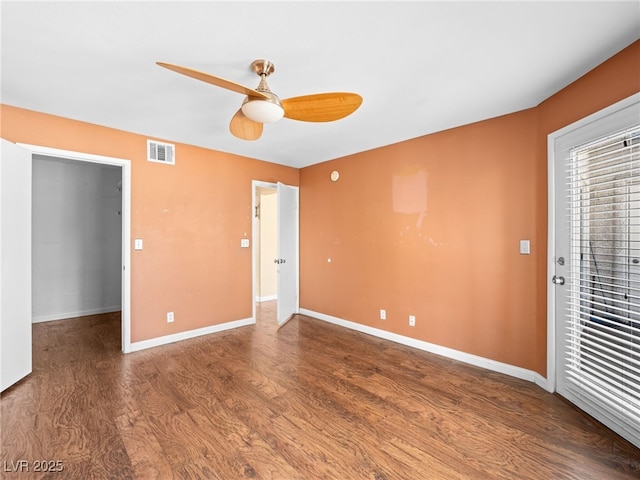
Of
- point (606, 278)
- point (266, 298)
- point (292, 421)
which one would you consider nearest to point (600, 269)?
point (606, 278)

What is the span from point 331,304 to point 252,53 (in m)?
3.41

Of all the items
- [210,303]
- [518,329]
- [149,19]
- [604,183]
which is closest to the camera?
[149,19]

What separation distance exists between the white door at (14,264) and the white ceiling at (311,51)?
591 mm

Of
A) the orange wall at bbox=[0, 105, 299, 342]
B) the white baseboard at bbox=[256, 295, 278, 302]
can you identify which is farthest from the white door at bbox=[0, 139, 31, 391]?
the white baseboard at bbox=[256, 295, 278, 302]

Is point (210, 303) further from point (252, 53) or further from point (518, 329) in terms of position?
point (518, 329)

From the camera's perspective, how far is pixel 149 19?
5.04 feet

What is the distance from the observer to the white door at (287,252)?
4.29 metres

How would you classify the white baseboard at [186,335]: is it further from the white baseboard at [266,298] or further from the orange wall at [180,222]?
the white baseboard at [266,298]

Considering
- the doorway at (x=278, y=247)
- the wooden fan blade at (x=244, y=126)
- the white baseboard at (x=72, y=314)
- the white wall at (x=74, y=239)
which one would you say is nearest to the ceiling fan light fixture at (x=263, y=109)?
the wooden fan blade at (x=244, y=126)

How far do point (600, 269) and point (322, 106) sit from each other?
2.21 m

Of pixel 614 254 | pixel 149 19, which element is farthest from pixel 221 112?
pixel 614 254

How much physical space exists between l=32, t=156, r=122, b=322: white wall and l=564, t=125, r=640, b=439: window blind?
622 cm

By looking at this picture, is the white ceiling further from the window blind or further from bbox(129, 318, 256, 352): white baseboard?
bbox(129, 318, 256, 352): white baseboard

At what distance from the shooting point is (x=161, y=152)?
344cm
